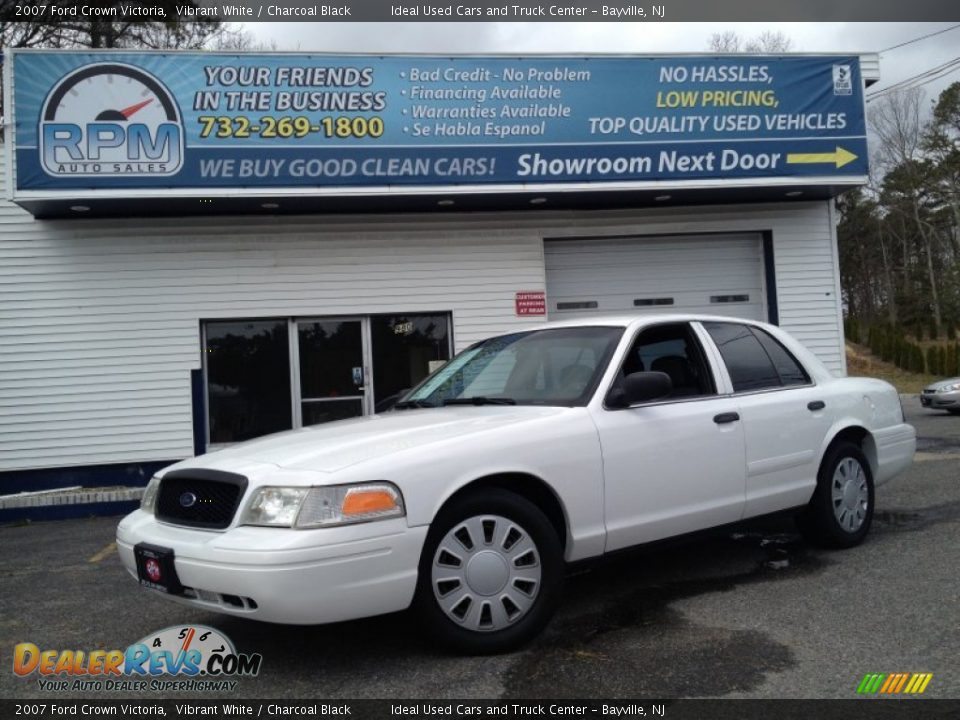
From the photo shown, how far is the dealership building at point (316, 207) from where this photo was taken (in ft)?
32.8

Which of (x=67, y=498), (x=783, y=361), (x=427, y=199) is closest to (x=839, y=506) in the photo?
(x=783, y=361)

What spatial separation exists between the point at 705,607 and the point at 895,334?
39.0 metres

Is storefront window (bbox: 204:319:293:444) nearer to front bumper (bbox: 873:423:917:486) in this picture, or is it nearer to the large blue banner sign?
the large blue banner sign

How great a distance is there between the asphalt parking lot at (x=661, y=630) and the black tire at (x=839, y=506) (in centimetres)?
13

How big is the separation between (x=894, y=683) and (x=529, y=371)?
2384 millimetres

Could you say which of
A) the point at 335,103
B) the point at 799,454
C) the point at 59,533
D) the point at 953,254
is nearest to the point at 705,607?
the point at 799,454

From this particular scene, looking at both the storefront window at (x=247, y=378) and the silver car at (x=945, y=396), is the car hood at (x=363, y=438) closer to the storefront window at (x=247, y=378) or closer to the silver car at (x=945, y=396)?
the storefront window at (x=247, y=378)

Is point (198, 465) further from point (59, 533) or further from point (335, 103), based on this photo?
point (335, 103)

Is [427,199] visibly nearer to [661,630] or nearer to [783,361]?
[783,361]

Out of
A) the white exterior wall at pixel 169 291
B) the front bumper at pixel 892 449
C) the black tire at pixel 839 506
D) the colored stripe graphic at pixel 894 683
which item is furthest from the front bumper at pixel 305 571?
the white exterior wall at pixel 169 291

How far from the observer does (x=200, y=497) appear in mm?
3893

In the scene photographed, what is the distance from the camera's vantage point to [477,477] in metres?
3.82

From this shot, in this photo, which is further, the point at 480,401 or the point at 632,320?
the point at 632,320

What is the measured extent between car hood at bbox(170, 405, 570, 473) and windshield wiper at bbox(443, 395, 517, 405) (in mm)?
67
